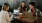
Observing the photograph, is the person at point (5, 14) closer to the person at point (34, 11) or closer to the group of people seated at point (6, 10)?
the group of people seated at point (6, 10)

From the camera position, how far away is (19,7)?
12.8ft

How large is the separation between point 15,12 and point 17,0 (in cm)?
23

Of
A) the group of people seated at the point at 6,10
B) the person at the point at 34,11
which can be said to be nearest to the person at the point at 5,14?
the group of people seated at the point at 6,10

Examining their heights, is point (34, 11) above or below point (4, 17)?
above

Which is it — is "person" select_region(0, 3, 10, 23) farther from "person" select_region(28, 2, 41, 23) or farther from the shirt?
"person" select_region(28, 2, 41, 23)

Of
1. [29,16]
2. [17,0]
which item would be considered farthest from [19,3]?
[29,16]

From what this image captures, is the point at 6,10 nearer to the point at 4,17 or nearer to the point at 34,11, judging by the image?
the point at 4,17

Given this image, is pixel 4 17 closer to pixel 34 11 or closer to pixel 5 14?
pixel 5 14

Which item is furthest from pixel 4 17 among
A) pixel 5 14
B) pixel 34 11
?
pixel 34 11

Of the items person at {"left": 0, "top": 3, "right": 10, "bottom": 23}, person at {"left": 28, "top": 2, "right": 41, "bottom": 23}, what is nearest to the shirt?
person at {"left": 0, "top": 3, "right": 10, "bottom": 23}

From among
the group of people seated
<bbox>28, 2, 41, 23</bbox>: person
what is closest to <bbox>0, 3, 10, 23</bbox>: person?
the group of people seated

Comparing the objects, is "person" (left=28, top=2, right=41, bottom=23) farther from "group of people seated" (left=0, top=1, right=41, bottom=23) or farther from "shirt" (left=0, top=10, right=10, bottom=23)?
"shirt" (left=0, top=10, right=10, bottom=23)

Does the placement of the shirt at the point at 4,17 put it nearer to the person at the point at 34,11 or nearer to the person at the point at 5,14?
the person at the point at 5,14

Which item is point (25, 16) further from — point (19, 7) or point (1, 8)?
point (1, 8)
